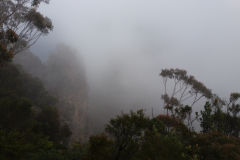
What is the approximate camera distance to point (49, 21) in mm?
21453

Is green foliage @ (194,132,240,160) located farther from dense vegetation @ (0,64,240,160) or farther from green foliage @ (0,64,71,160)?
green foliage @ (0,64,71,160)

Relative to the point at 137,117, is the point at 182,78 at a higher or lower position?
higher

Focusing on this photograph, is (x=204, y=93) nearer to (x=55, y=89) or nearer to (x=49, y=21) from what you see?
(x=49, y=21)

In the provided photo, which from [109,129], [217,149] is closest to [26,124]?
[109,129]

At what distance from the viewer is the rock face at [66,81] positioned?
44209 mm

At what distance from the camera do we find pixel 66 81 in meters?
52.3

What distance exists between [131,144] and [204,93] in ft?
72.5

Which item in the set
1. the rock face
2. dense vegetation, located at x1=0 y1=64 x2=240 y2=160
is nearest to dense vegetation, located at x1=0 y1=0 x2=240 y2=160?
dense vegetation, located at x1=0 y1=64 x2=240 y2=160

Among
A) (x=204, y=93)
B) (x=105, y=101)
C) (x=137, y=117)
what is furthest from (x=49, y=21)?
(x=105, y=101)

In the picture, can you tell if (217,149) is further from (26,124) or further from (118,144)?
(26,124)

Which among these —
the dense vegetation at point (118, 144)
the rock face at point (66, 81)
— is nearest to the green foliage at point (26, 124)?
the dense vegetation at point (118, 144)

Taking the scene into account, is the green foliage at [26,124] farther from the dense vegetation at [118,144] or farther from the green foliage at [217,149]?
the green foliage at [217,149]

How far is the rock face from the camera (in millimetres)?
44209

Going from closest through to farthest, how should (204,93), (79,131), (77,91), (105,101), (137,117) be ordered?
(137,117), (204,93), (79,131), (77,91), (105,101)
